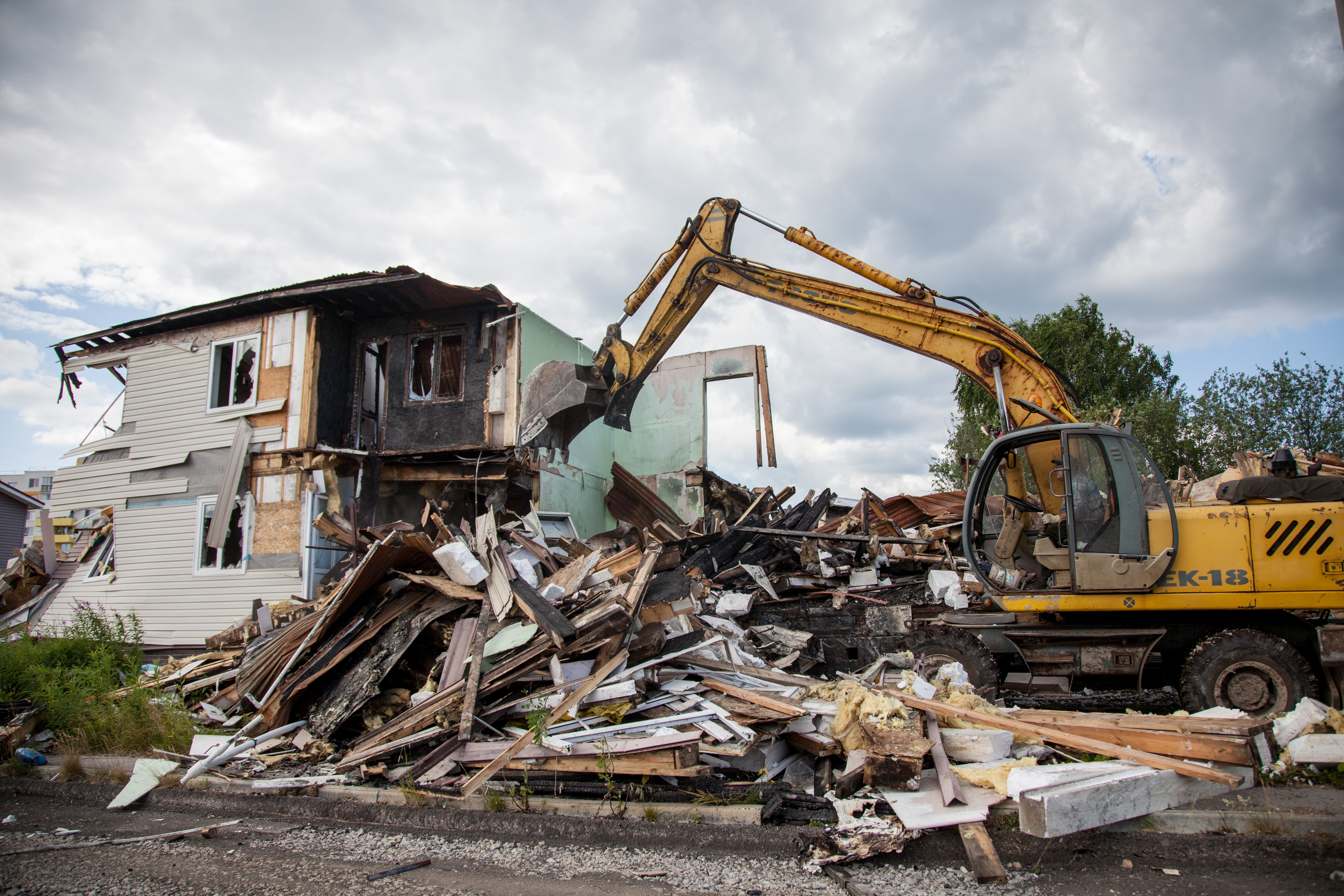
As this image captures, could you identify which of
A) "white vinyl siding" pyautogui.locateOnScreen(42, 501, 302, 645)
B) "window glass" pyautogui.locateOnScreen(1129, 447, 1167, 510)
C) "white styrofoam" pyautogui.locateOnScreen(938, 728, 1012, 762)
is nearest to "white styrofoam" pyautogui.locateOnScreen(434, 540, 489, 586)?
"white styrofoam" pyautogui.locateOnScreen(938, 728, 1012, 762)

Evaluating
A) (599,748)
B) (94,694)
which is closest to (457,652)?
(599,748)

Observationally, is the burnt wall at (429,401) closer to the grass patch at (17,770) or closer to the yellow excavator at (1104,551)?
the grass patch at (17,770)

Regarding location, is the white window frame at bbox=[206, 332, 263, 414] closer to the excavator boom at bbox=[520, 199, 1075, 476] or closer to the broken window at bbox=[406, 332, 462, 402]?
the broken window at bbox=[406, 332, 462, 402]

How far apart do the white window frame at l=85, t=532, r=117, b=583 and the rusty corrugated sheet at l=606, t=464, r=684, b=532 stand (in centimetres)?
971

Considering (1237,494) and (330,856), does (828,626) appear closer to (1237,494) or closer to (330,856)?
(1237,494)

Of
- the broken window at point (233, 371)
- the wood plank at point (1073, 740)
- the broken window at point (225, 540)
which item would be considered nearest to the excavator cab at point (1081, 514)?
the wood plank at point (1073, 740)

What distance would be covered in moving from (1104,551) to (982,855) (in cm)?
338

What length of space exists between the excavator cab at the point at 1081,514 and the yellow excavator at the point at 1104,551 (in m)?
0.01

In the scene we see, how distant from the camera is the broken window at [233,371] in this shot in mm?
13438

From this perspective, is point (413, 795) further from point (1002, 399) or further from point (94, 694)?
point (1002, 399)

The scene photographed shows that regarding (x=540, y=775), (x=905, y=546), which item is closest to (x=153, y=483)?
(x=540, y=775)

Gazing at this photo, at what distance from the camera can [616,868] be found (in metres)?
3.94

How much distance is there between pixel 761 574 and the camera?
10.2 metres

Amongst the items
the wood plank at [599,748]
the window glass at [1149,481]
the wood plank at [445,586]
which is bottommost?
the wood plank at [599,748]
